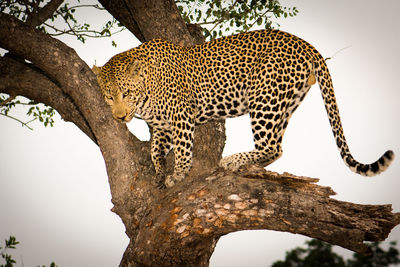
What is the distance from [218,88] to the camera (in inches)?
237

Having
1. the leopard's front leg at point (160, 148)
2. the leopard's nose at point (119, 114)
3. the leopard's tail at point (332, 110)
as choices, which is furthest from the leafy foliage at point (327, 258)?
the leopard's nose at point (119, 114)

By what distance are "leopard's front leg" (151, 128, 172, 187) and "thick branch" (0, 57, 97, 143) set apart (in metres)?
0.91

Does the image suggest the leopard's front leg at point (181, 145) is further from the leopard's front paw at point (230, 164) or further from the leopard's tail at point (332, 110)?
the leopard's tail at point (332, 110)

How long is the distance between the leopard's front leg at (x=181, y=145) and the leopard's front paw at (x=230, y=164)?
0.45m

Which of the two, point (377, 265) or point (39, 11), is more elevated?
point (39, 11)

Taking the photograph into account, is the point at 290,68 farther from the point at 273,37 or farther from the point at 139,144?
the point at 139,144

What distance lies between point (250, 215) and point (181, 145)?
1.35 m

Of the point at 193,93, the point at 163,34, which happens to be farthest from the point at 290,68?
the point at 163,34

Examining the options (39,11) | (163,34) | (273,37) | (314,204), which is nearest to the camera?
(314,204)

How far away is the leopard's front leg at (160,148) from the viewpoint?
19.7 feet

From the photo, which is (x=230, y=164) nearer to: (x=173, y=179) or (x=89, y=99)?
(x=173, y=179)

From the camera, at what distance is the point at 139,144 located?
20.2 feet

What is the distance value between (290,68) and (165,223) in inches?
94.5

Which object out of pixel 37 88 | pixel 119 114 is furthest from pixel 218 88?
pixel 37 88
